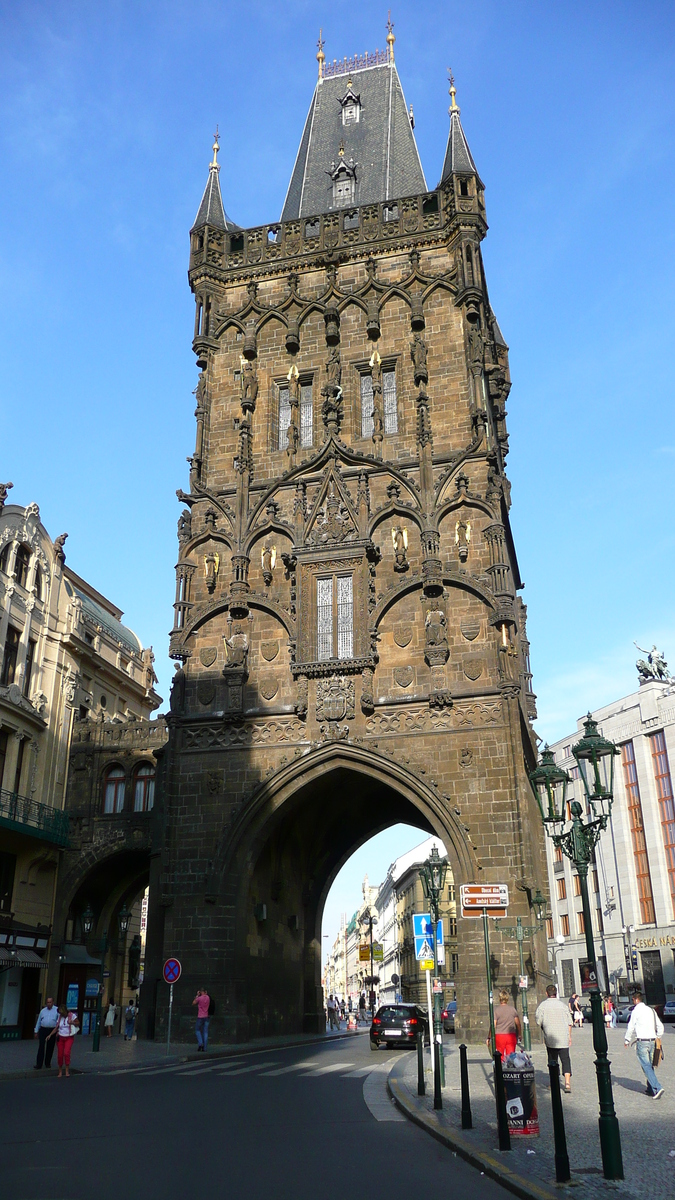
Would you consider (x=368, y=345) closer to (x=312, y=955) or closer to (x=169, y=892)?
(x=169, y=892)

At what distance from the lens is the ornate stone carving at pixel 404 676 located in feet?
95.1

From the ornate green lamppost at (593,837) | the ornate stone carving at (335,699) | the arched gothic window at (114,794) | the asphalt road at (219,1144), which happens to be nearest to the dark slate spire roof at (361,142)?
the ornate stone carving at (335,699)

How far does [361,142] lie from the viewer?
42188 mm

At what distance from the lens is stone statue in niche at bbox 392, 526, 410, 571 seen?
30172 millimetres

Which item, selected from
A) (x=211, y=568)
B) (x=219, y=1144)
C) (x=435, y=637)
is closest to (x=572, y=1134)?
(x=219, y=1144)

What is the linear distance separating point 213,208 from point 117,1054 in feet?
98.6

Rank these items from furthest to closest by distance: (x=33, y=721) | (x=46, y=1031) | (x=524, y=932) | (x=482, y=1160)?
(x=33, y=721)
(x=524, y=932)
(x=46, y=1031)
(x=482, y=1160)

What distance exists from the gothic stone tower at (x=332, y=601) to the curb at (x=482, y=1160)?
1373cm

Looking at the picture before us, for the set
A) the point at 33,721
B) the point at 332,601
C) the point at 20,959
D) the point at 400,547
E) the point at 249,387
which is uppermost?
the point at 249,387

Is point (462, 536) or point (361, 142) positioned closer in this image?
point (462, 536)

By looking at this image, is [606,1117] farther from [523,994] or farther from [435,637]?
[435,637]

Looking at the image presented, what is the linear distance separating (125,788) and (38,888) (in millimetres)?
5008

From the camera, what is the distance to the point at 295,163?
43.7 m

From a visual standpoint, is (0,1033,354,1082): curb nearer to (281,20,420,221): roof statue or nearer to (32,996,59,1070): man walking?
(32,996,59,1070): man walking
